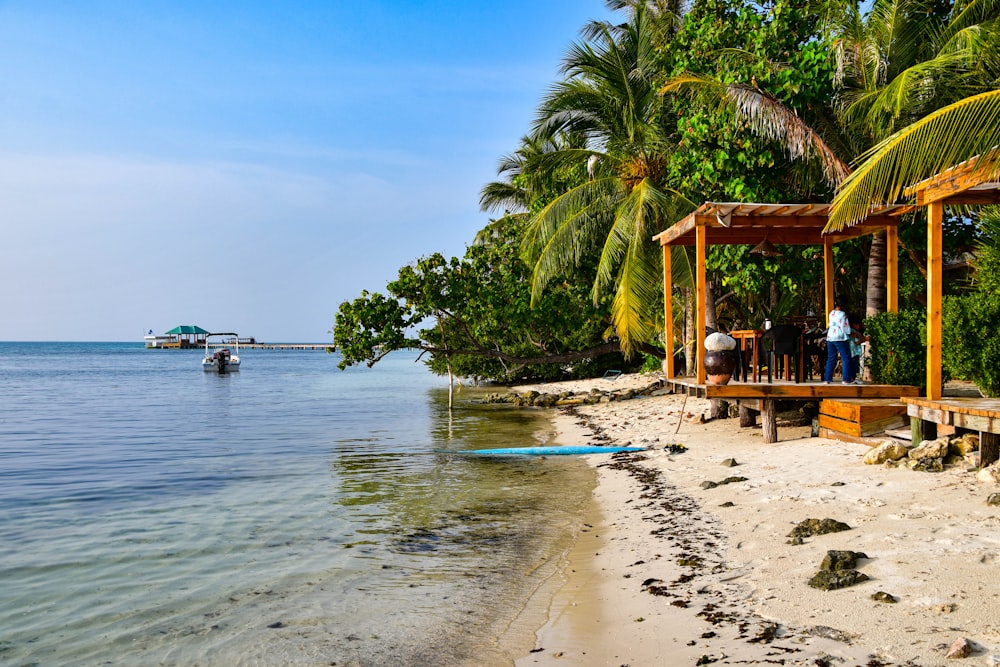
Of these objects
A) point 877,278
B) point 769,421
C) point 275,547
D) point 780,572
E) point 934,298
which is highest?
point 877,278

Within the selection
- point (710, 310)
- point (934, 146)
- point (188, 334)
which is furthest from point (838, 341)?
point (188, 334)

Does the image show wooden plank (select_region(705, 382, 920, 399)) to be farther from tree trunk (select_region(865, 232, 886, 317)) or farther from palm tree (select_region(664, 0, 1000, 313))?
palm tree (select_region(664, 0, 1000, 313))

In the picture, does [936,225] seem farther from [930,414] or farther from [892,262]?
[892,262]

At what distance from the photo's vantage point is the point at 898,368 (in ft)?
38.5

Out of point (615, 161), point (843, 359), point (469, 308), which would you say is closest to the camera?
point (843, 359)

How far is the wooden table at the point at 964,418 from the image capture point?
8016 millimetres

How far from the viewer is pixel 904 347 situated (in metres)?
11.7

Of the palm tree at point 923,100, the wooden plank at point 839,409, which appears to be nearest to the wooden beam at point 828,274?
the palm tree at point 923,100

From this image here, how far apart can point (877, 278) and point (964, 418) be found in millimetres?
6459

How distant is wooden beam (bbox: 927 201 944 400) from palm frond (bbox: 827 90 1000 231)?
3.47ft

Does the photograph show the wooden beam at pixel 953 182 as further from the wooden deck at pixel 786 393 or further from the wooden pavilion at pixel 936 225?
the wooden deck at pixel 786 393

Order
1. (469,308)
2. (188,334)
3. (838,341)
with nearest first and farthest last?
(838,341)
(469,308)
(188,334)

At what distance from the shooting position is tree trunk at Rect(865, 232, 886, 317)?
14047mm

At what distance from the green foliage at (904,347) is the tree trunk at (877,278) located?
217 centimetres
